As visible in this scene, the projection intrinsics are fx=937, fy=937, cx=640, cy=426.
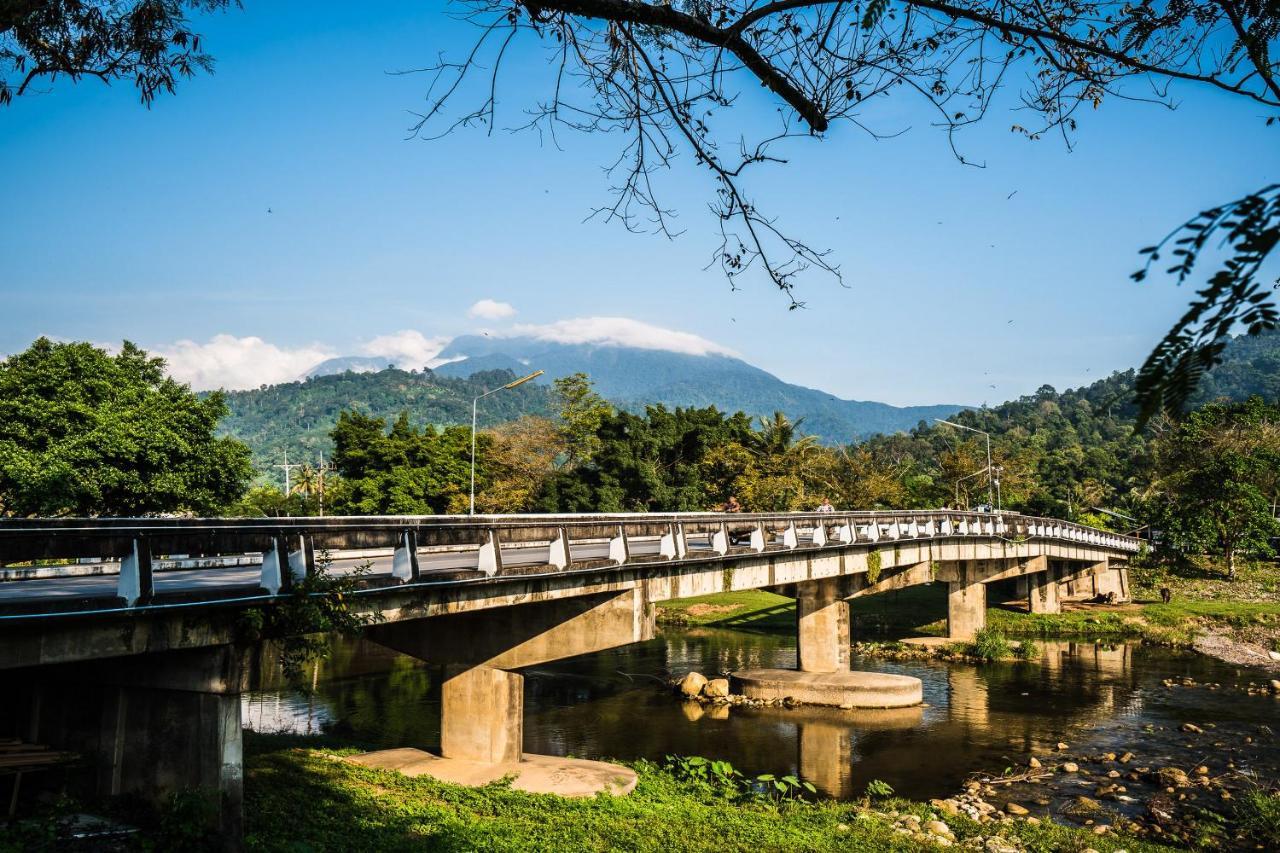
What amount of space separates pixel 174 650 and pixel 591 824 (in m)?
7.63

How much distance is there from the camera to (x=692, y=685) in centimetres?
3188

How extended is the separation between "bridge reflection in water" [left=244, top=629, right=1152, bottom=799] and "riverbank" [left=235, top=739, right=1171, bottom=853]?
3.55 meters

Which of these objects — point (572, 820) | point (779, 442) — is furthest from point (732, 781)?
point (779, 442)

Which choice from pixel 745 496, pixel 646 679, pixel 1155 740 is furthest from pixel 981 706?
pixel 745 496

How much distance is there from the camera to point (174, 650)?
32.3 ft

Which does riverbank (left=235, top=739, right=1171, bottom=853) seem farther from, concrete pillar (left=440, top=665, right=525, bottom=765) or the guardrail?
the guardrail

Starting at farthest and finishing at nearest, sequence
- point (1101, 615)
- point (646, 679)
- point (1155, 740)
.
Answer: point (1101, 615)
point (646, 679)
point (1155, 740)

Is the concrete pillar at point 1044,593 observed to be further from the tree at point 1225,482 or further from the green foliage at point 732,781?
the green foliage at point 732,781

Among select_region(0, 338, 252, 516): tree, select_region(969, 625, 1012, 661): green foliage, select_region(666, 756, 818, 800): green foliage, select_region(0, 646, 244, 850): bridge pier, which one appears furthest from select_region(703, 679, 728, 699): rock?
select_region(0, 338, 252, 516): tree

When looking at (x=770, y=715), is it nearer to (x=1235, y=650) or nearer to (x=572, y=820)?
(x=572, y=820)

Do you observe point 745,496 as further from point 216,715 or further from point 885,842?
point 216,715

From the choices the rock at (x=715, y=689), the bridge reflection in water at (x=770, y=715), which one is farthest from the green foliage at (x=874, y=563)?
the rock at (x=715, y=689)

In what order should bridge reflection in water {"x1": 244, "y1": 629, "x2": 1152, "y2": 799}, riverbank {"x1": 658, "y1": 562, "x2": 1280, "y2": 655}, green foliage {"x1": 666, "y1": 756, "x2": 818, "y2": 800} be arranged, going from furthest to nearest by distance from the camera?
riverbank {"x1": 658, "y1": 562, "x2": 1280, "y2": 655} < bridge reflection in water {"x1": 244, "y1": 629, "x2": 1152, "y2": 799} < green foliage {"x1": 666, "y1": 756, "x2": 818, "y2": 800}

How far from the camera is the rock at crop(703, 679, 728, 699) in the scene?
103ft
